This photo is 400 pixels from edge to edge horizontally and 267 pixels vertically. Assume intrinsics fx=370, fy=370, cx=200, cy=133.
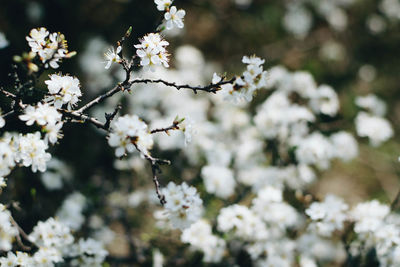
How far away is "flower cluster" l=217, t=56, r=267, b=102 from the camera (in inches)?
73.2

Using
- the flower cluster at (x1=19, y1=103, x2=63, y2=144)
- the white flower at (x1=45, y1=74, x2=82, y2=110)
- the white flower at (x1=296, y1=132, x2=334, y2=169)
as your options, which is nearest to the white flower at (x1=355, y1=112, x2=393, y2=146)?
the white flower at (x1=296, y1=132, x2=334, y2=169)

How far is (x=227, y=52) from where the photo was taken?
5.17 metres

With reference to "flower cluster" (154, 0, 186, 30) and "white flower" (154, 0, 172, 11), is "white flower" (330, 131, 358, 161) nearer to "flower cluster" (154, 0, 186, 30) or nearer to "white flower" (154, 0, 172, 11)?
"flower cluster" (154, 0, 186, 30)

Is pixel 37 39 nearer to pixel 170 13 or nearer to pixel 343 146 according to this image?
pixel 170 13

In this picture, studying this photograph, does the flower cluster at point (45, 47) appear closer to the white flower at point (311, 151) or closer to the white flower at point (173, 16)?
the white flower at point (173, 16)

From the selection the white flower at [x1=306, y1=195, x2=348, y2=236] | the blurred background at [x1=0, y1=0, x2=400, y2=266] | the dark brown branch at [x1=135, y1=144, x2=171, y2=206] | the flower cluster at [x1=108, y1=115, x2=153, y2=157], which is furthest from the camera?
the blurred background at [x1=0, y1=0, x2=400, y2=266]

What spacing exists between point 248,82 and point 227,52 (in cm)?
343

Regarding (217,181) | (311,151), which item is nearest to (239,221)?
(217,181)

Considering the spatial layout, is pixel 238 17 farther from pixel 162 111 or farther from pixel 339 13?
pixel 162 111

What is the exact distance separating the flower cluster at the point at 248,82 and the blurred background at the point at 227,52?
63.9 inches

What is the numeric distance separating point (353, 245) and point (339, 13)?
11.6ft

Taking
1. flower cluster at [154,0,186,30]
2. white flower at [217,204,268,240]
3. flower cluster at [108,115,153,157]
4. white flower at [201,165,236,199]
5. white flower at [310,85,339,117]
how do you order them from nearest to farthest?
flower cluster at [108,115,153,157], flower cluster at [154,0,186,30], white flower at [217,204,268,240], white flower at [201,165,236,199], white flower at [310,85,339,117]

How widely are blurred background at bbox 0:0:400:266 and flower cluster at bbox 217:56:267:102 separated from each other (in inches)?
63.9

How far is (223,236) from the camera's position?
265 centimetres
